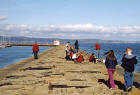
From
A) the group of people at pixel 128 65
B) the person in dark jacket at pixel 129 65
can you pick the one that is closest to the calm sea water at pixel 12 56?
the group of people at pixel 128 65

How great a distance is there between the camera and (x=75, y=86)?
7496mm

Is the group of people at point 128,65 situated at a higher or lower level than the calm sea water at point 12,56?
higher

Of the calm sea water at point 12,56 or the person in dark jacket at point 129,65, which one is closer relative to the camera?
the person in dark jacket at point 129,65

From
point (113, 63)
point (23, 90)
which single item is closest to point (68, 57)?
point (113, 63)

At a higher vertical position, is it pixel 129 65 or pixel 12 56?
pixel 129 65

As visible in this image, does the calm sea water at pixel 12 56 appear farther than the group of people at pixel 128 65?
Yes

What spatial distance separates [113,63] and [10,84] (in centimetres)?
356

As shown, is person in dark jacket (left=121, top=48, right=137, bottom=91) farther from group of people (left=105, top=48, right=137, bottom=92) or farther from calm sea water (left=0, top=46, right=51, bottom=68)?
calm sea water (left=0, top=46, right=51, bottom=68)

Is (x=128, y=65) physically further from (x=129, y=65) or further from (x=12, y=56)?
(x=12, y=56)

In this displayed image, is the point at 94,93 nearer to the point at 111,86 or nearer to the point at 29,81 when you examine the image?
the point at 111,86

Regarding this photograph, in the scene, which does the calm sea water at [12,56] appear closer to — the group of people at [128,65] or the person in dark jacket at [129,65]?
the group of people at [128,65]

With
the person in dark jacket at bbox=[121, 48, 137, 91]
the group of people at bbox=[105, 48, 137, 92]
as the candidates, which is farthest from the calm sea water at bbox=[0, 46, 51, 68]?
the person in dark jacket at bbox=[121, 48, 137, 91]

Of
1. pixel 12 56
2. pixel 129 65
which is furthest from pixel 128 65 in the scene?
pixel 12 56

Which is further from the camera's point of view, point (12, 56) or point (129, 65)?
point (12, 56)
